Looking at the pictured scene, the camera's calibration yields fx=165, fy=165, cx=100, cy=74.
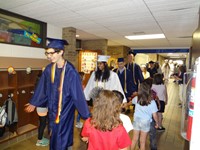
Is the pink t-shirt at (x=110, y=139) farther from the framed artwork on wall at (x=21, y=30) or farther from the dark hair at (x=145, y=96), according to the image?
the framed artwork on wall at (x=21, y=30)

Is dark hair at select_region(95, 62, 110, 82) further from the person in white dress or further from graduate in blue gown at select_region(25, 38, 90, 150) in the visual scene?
graduate in blue gown at select_region(25, 38, 90, 150)

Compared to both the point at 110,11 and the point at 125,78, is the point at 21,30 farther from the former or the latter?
the point at 125,78

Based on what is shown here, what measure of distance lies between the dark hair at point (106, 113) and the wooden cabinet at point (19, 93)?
2234 mm

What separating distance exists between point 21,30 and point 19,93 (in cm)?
125

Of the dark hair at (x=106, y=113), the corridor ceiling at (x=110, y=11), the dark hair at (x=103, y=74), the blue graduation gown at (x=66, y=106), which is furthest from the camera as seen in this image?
the dark hair at (x=103, y=74)

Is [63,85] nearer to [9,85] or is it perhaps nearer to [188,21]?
[9,85]

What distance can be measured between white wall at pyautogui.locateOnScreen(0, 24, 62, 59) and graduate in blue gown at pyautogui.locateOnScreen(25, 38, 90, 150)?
1536 millimetres

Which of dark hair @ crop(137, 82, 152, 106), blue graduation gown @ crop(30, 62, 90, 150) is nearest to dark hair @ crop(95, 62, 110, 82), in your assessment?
dark hair @ crop(137, 82, 152, 106)

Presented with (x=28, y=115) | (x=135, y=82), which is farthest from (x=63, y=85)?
(x=135, y=82)

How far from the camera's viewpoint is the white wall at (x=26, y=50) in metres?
2.97

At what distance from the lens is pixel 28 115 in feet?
11.8

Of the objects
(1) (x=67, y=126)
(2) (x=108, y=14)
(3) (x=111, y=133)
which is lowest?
(1) (x=67, y=126)

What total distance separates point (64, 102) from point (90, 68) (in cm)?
425

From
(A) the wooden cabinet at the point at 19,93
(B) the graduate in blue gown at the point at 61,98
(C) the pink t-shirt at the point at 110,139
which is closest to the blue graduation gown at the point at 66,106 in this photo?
(B) the graduate in blue gown at the point at 61,98
